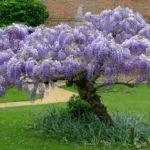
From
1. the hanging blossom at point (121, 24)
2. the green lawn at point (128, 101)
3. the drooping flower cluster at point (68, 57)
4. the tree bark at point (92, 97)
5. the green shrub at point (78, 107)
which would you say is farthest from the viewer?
the green lawn at point (128, 101)

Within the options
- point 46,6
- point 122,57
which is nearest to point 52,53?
point 122,57

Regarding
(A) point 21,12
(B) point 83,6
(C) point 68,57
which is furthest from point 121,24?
(B) point 83,6

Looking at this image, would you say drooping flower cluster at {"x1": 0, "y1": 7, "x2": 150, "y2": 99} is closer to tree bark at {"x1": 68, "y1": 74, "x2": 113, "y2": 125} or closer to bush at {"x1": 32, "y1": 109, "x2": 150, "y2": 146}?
tree bark at {"x1": 68, "y1": 74, "x2": 113, "y2": 125}

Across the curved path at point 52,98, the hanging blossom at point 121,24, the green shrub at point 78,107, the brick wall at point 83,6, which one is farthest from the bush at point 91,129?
the brick wall at point 83,6

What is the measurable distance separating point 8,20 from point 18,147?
13.7 meters

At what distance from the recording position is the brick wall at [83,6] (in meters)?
26.1

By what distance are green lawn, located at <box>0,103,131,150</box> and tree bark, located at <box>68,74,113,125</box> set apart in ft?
4.38

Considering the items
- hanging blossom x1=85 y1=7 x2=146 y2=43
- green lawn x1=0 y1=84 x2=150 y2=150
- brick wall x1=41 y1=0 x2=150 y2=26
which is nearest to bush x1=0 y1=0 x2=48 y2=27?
brick wall x1=41 y1=0 x2=150 y2=26

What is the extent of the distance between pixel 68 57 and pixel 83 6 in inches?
633

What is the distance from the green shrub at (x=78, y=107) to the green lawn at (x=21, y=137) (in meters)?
1.22

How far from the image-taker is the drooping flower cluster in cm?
1027

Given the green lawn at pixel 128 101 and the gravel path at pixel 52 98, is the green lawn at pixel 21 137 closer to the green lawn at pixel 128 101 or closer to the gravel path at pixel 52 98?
the gravel path at pixel 52 98

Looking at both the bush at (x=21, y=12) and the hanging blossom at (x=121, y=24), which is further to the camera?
the bush at (x=21, y=12)

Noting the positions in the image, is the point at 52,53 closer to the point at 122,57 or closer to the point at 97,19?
the point at 122,57
